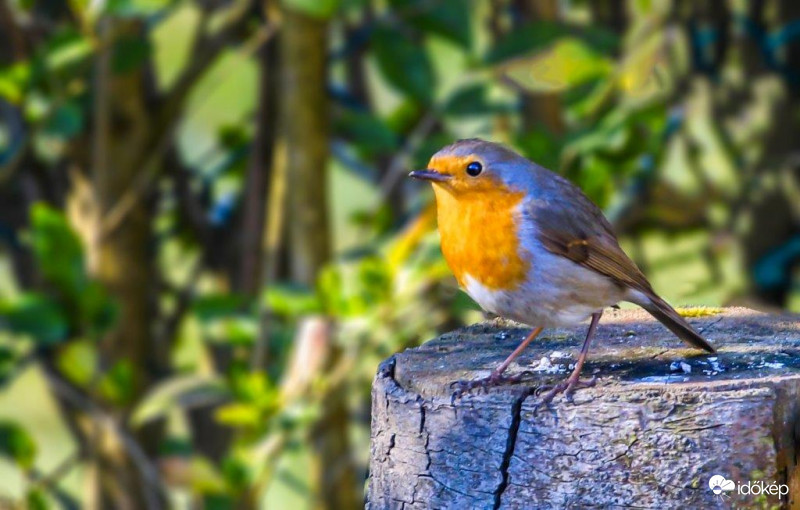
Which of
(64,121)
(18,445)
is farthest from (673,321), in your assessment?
(18,445)

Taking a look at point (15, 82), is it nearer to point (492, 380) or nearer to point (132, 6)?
point (132, 6)

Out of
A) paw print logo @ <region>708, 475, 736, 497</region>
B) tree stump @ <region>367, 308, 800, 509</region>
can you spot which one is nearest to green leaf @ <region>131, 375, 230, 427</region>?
tree stump @ <region>367, 308, 800, 509</region>

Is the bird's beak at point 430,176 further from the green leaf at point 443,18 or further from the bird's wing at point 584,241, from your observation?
the green leaf at point 443,18

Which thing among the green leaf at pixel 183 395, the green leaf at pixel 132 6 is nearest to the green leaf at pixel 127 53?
the green leaf at pixel 132 6

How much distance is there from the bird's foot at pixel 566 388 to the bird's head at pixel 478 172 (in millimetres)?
413

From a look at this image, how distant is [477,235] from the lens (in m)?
1.80

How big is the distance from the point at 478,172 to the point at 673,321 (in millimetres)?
376

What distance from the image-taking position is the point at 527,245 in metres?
1.79

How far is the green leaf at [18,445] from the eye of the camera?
314cm

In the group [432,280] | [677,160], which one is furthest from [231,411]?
[677,160]

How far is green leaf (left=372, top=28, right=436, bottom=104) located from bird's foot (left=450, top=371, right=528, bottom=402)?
1.55m

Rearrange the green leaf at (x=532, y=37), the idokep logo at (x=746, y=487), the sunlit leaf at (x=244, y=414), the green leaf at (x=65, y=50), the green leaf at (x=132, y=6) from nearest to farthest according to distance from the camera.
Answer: the idokep logo at (x=746, y=487) → the green leaf at (x=132, y=6) → the green leaf at (x=65, y=50) → the sunlit leaf at (x=244, y=414) → the green leaf at (x=532, y=37)

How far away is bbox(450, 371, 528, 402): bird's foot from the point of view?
151 centimetres

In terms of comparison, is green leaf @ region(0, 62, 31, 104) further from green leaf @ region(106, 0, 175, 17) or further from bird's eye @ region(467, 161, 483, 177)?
bird's eye @ region(467, 161, 483, 177)
